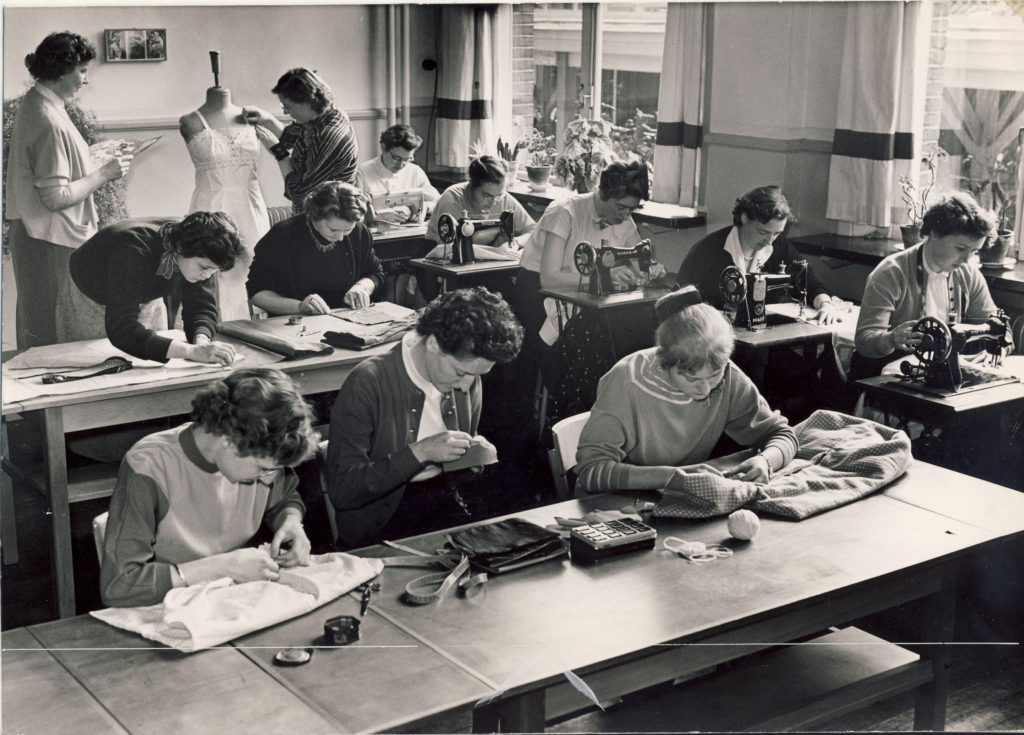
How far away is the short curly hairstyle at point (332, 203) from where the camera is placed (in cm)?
398

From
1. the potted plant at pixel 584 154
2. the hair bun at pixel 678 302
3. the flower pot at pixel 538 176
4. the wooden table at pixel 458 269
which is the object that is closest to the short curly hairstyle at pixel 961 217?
the hair bun at pixel 678 302

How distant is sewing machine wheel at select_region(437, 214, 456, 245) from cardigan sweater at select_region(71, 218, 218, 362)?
1671 millimetres

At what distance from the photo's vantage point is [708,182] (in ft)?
16.8

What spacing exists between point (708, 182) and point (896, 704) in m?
2.77

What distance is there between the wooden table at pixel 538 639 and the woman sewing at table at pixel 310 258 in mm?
1711

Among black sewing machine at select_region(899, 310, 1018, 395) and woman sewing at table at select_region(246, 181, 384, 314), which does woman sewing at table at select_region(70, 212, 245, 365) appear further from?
black sewing machine at select_region(899, 310, 1018, 395)

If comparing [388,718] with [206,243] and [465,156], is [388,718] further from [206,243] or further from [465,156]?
[465,156]

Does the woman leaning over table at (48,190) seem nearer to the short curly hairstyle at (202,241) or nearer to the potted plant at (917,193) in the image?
the short curly hairstyle at (202,241)

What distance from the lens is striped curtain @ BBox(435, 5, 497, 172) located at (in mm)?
4684

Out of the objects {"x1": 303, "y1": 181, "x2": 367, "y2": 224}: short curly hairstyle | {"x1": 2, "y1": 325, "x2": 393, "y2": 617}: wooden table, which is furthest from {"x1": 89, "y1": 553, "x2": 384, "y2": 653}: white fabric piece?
{"x1": 303, "y1": 181, "x2": 367, "y2": 224}: short curly hairstyle

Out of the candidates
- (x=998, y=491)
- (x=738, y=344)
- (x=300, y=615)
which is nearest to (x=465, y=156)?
(x=738, y=344)

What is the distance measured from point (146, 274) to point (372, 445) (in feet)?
3.50

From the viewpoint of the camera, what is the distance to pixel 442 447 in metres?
2.56

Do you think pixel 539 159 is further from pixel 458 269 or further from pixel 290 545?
pixel 290 545
